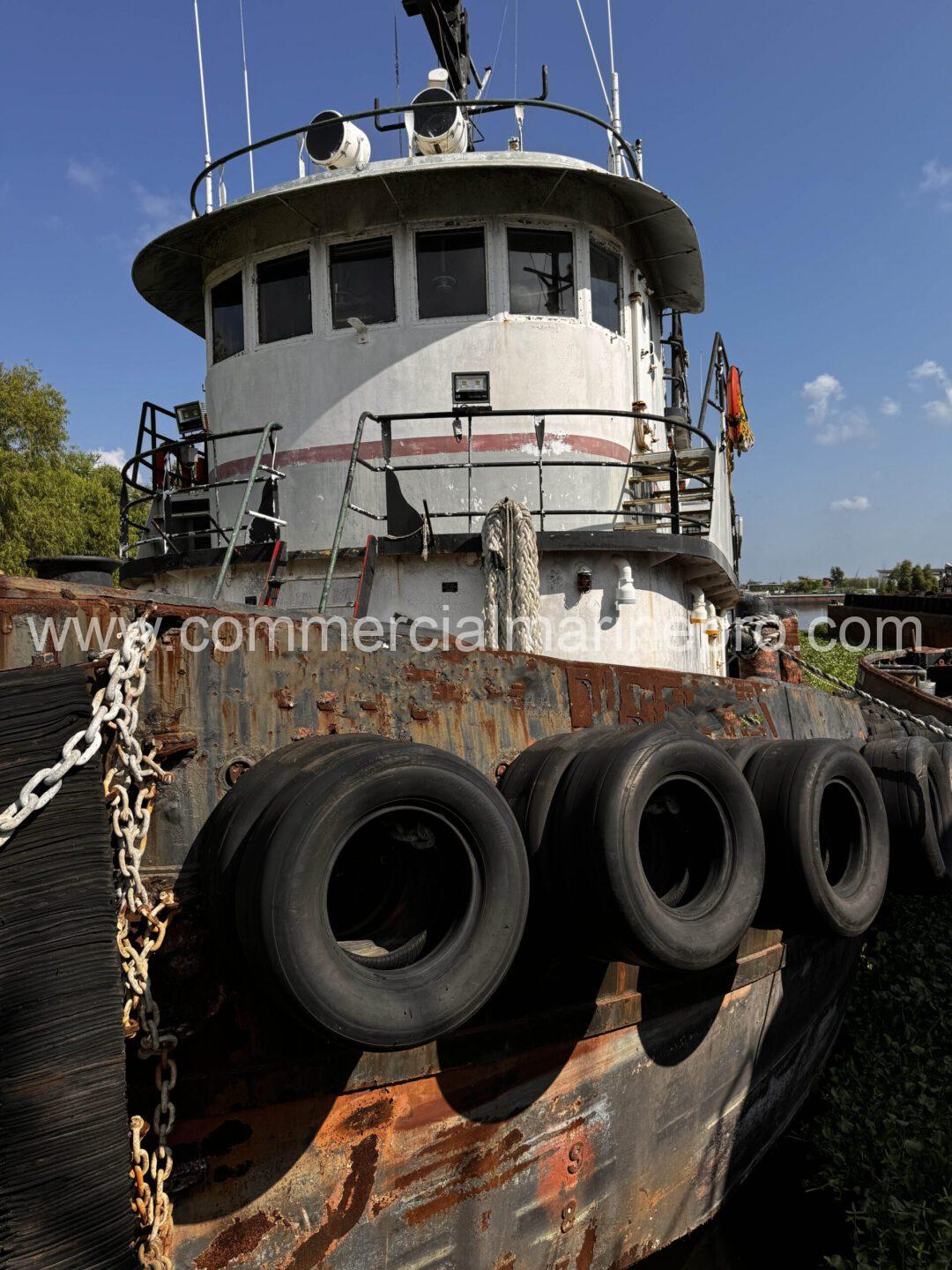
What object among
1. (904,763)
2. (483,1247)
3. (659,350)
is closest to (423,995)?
(483,1247)

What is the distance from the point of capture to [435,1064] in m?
3.55

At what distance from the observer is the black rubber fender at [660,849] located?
11.2 ft

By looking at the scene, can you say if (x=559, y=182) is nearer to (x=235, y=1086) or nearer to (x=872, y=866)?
(x=872, y=866)

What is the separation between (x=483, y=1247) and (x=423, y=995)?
163 centimetres

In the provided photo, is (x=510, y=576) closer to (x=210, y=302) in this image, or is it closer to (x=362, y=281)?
(x=362, y=281)

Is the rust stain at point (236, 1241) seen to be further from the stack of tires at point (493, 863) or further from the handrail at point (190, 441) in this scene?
the handrail at point (190, 441)

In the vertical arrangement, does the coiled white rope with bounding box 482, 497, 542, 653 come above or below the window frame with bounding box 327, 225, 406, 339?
below

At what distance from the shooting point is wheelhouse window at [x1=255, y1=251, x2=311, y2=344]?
8.41 meters

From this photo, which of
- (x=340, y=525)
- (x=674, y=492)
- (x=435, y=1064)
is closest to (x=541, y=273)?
(x=674, y=492)

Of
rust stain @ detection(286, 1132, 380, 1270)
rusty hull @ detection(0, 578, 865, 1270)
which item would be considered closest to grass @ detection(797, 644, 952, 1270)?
rusty hull @ detection(0, 578, 865, 1270)

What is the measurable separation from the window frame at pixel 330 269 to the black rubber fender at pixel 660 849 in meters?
5.57

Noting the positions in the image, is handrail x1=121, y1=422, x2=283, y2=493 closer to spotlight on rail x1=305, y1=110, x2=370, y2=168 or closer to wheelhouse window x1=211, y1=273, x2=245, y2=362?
wheelhouse window x1=211, y1=273, x2=245, y2=362

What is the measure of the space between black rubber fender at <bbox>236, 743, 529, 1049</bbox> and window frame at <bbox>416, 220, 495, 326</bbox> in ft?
18.9

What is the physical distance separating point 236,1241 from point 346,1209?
419mm
